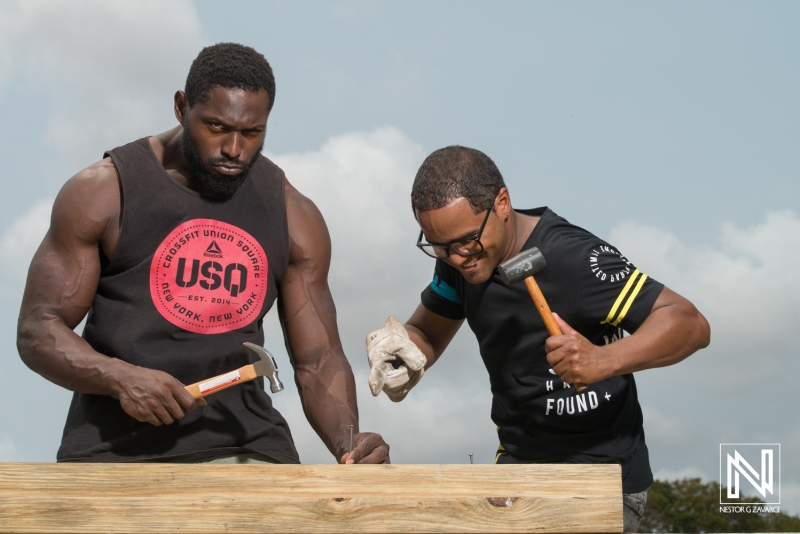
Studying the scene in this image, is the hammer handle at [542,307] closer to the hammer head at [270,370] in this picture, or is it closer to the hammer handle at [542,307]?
the hammer handle at [542,307]

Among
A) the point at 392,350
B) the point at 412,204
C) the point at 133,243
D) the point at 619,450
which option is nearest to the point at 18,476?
the point at 133,243

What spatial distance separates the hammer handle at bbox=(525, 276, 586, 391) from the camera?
11.6ft

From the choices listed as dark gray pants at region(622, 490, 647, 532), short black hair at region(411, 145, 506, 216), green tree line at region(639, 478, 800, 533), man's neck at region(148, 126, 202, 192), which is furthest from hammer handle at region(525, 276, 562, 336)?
green tree line at region(639, 478, 800, 533)

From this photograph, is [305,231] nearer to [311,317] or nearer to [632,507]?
[311,317]

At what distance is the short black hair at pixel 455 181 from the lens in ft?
12.3

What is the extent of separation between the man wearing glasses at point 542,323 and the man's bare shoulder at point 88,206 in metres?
1.31

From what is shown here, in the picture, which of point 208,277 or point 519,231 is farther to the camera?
point 519,231

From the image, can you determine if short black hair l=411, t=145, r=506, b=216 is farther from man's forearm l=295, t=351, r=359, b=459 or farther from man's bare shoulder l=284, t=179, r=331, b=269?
man's forearm l=295, t=351, r=359, b=459

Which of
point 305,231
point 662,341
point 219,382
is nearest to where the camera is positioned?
point 219,382

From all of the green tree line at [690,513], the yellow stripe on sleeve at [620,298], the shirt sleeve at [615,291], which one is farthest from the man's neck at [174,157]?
the green tree line at [690,513]

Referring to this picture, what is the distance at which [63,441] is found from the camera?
3.75 metres

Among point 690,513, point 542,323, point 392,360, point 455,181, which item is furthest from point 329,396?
point 690,513

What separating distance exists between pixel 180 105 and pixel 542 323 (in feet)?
6.47

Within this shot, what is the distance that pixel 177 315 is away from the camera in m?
3.76
